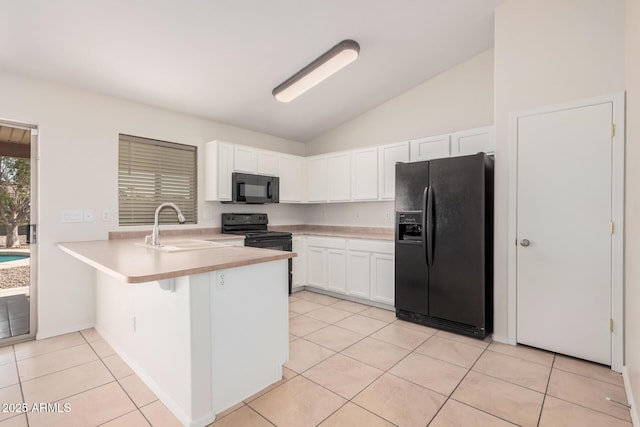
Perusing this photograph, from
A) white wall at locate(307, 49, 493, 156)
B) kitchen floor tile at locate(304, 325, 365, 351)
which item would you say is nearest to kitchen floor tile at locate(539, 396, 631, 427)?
kitchen floor tile at locate(304, 325, 365, 351)

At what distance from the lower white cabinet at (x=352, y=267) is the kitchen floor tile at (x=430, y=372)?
1243mm

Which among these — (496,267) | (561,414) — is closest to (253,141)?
(496,267)

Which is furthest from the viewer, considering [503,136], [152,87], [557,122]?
[152,87]

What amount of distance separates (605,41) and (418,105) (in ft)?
6.68

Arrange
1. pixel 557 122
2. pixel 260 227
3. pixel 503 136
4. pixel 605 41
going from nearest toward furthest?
1. pixel 605 41
2. pixel 557 122
3. pixel 503 136
4. pixel 260 227

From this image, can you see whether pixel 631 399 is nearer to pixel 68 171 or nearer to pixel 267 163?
pixel 267 163

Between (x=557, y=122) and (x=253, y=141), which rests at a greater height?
(x=253, y=141)

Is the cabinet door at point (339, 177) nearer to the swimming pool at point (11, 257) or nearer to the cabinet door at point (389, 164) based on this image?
the cabinet door at point (389, 164)

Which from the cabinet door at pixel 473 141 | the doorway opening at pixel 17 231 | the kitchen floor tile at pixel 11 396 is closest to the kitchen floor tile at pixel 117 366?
the kitchen floor tile at pixel 11 396

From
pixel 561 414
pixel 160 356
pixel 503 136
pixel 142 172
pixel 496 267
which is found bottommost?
pixel 561 414

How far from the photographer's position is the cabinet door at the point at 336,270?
4.28m

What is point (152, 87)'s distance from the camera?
3.35 m

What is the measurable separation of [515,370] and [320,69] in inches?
126

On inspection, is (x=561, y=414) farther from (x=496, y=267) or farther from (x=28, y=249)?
(x=28, y=249)
